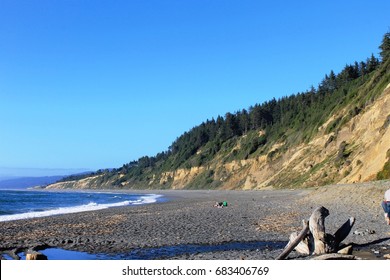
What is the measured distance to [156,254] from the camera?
457 inches

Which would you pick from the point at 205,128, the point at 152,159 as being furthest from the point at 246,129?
the point at 152,159

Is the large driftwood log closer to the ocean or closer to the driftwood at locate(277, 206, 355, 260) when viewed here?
the driftwood at locate(277, 206, 355, 260)

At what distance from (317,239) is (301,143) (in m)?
64.7

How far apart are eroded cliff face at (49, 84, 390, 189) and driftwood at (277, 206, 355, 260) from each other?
28.0 m

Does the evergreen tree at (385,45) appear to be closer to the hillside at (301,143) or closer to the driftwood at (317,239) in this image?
the hillside at (301,143)

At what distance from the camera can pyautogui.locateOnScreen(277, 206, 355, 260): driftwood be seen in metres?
9.23

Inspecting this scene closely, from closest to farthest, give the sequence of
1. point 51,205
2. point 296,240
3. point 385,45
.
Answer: point 296,240, point 51,205, point 385,45

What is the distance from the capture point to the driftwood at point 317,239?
923cm

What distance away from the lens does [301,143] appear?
72.1 meters

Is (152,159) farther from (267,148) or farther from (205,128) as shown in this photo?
(267,148)

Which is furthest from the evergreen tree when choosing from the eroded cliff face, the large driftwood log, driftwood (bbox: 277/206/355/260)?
the large driftwood log

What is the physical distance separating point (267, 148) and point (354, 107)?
30.0 meters

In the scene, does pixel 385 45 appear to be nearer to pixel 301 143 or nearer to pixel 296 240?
pixel 301 143

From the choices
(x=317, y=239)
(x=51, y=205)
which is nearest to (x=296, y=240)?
(x=317, y=239)
